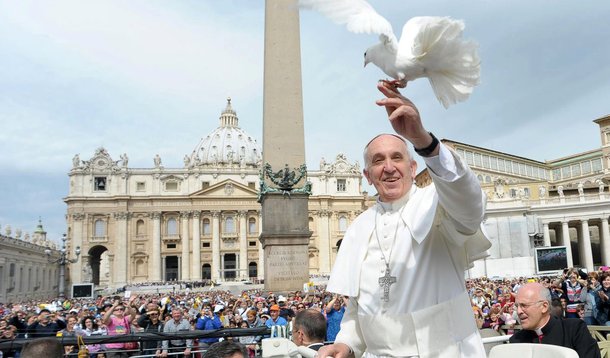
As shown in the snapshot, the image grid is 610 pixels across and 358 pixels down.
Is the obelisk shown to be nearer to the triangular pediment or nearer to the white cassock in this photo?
the white cassock

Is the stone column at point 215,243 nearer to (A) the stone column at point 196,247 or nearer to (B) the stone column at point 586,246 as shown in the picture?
(A) the stone column at point 196,247

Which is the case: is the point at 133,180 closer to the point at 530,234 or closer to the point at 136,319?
the point at 530,234

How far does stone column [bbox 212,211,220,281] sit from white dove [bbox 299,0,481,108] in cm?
7515

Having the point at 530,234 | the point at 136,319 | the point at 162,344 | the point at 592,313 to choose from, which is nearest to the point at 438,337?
the point at 162,344

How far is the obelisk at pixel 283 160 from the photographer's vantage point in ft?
44.3

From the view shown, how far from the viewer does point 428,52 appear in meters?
1.62

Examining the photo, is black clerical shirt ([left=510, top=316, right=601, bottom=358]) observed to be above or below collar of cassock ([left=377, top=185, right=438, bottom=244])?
below

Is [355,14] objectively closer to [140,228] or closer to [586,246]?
[586,246]

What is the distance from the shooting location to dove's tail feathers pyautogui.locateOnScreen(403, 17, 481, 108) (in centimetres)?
159

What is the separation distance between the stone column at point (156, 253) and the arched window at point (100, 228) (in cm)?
673

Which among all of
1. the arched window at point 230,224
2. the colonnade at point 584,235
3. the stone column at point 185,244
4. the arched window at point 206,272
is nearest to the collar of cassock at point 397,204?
the colonnade at point 584,235

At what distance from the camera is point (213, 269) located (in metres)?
75.1

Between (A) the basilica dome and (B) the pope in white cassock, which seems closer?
(B) the pope in white cassock

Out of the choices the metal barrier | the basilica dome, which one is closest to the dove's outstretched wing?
the metal barrier
